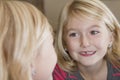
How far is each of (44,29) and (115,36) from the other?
0.60 metres

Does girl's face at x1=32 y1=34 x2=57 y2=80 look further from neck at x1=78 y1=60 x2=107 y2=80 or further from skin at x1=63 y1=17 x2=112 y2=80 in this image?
neck at x1=78 y1=60 x2=107 y2=80

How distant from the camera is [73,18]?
1125mm

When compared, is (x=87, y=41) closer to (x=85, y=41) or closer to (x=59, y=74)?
(x=85, y=41)

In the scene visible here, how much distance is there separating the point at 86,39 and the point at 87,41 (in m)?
0.01

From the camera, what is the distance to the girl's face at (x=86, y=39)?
111 cm

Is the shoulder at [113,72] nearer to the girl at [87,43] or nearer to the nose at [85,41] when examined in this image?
the girl at [87,43]

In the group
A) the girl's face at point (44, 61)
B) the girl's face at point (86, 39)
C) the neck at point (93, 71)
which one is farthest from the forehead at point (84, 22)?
the girl's face at point (44, 61)

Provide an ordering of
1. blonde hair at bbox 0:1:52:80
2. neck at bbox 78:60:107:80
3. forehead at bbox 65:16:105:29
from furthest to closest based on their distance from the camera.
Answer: neck at bbox 78:60:107:80, forehead at bbox 65:16:105:29, blonde hair at bbox 0:1:52:80

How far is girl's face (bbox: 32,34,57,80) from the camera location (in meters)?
0.75

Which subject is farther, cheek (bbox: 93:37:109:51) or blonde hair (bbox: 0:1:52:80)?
cheek (bbox: 93:37:109:51)

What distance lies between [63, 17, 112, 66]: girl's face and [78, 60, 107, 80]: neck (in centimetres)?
5

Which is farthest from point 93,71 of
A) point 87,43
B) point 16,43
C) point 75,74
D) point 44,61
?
point 16,43

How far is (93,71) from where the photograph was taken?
1239 millimetres

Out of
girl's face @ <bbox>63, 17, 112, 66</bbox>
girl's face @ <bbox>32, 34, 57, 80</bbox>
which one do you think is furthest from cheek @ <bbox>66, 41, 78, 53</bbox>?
girl's face @ <bbox>32, 34, 57, 80</bbox>
